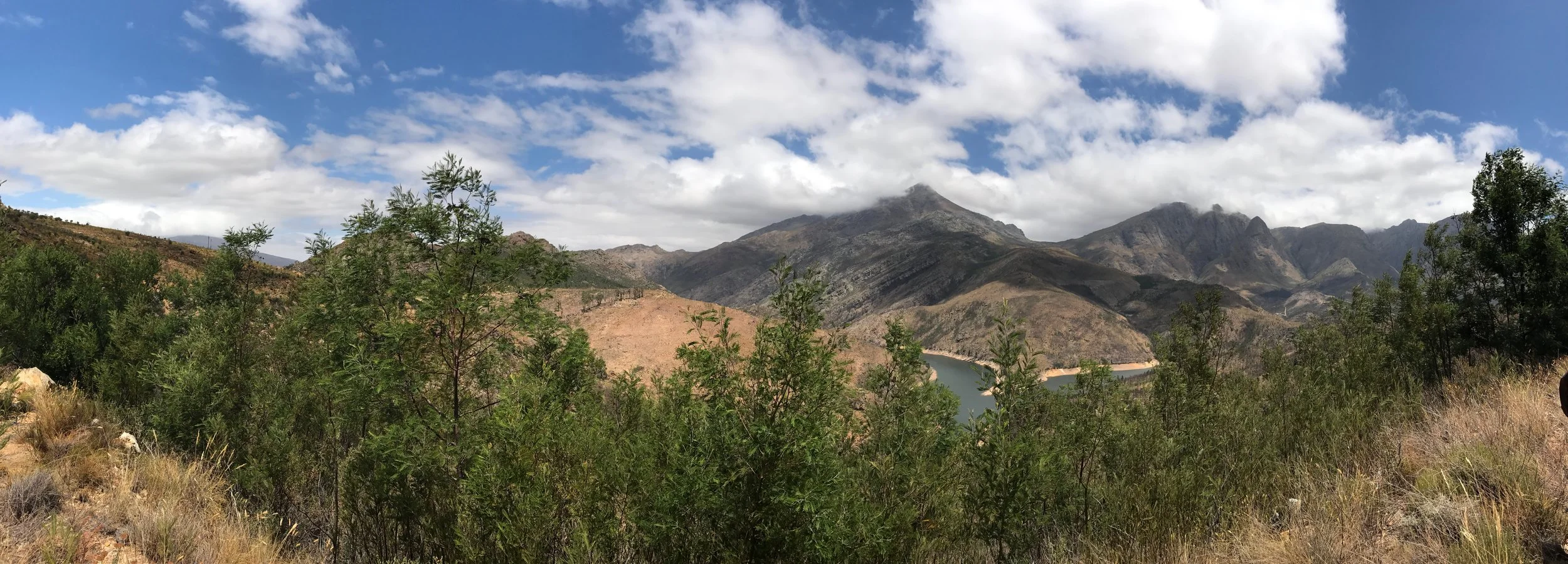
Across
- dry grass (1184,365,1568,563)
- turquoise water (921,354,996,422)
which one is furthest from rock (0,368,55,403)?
turquoise water (921,354,996,422)

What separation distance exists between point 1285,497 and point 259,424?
1698 centimetres

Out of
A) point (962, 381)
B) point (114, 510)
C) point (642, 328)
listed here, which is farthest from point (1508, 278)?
point (962, 381)

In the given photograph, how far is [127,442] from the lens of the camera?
35.0 feet

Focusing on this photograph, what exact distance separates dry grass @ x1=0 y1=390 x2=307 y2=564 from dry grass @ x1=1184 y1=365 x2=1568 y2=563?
10.6 m

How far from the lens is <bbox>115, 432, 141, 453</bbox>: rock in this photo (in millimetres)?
10148

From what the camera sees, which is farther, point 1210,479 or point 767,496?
point 1210,479

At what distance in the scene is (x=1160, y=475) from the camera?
26.1 feet

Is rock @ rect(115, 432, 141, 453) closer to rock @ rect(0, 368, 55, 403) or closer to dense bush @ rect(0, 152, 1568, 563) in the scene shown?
dense bush @ rect(0, 152, 1568, 563)

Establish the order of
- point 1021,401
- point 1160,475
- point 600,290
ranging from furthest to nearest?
point 600,290 < point 1021,401 < point 1160,475

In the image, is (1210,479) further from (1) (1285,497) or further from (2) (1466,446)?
(2) (1466,446)

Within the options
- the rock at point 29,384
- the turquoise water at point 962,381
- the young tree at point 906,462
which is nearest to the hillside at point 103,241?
the rock at point 29,384

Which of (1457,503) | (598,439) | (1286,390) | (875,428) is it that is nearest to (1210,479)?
(1457,503)

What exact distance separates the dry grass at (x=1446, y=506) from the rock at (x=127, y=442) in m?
15.4

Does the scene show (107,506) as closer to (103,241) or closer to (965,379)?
(103,241)
